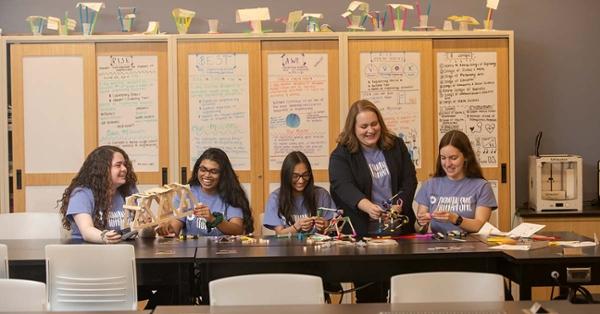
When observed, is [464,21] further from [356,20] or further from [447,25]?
[356,20]

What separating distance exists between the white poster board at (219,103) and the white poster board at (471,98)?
147 centimetres

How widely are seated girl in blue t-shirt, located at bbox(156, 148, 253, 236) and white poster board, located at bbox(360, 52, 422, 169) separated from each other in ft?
5.42

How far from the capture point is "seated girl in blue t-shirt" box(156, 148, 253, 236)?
430 cm

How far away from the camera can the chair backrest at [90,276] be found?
327cm

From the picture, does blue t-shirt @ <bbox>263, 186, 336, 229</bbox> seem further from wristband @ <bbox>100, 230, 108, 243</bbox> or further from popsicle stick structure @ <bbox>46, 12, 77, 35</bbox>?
popsicle stick structure @ <bbox>46, 12, 77, 35</bbox>

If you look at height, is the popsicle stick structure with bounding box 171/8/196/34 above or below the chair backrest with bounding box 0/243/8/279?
above

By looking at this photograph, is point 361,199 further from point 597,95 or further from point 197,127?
point 597,95

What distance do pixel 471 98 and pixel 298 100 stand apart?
1.30 meters

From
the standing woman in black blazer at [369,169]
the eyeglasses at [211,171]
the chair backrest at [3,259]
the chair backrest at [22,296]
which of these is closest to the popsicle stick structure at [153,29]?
the eyeglasses at [211,171]

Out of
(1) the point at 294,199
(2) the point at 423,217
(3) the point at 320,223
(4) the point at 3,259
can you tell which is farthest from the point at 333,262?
(4) the point at 3,259

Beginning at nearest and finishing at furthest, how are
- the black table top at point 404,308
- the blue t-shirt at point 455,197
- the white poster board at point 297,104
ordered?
the black table top at point 404,308 → the blue t-shirt at point 455,197 → the white poster board at point 297,104

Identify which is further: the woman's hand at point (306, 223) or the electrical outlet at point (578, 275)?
the woman's hand at point (306, 223)

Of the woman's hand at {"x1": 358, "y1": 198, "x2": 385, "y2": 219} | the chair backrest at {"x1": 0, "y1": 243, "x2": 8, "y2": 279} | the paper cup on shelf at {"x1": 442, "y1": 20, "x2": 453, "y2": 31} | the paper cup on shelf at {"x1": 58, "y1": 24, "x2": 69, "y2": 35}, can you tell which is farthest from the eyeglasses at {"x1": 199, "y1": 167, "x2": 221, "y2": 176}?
the paper cup on shelf at {"x1": 442, "y1": 20, "x2": 453, "y2": 31}

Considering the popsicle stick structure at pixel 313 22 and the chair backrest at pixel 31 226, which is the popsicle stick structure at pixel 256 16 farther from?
the chair backrest at pixel 31 226
